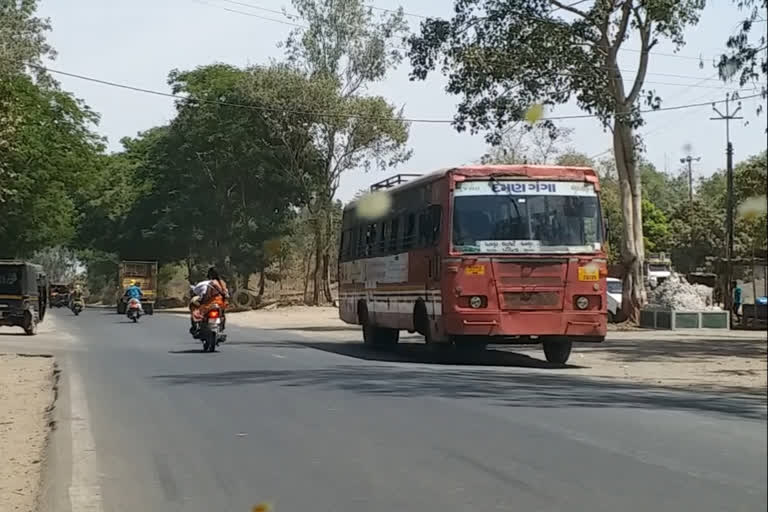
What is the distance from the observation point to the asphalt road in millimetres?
6602

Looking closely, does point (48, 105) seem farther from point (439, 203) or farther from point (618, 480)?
point (618, 480)

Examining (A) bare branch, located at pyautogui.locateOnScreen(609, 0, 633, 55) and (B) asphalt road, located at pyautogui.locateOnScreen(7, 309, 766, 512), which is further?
(B) asphalt road, located at pyautogui.locateOnScreen(7, 309, 766, 512)

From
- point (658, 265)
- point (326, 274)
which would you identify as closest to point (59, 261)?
point (658, 265)

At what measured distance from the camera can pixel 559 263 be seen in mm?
12938

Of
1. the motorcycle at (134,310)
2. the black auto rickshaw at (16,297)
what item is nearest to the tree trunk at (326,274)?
the black auto rickshaw at (16,297)

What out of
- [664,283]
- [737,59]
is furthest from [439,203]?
[664,283]

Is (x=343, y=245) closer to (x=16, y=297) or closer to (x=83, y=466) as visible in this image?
(x=16, y=297)

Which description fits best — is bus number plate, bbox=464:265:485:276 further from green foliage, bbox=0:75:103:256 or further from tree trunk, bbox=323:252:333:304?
green foliage, bbox=0:75:103:256

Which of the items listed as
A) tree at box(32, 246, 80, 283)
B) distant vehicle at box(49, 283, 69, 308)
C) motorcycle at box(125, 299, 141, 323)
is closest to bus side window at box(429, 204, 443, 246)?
motorcycle at box(125, 299, 141, 323)

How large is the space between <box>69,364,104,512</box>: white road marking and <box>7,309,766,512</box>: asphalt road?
10 cm

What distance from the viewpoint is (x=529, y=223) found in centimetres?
1024

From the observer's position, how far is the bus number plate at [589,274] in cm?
1373

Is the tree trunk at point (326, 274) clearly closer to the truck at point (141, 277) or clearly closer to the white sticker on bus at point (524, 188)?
the white sticker on bus at point (524, 188)

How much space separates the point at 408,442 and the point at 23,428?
4.86m
